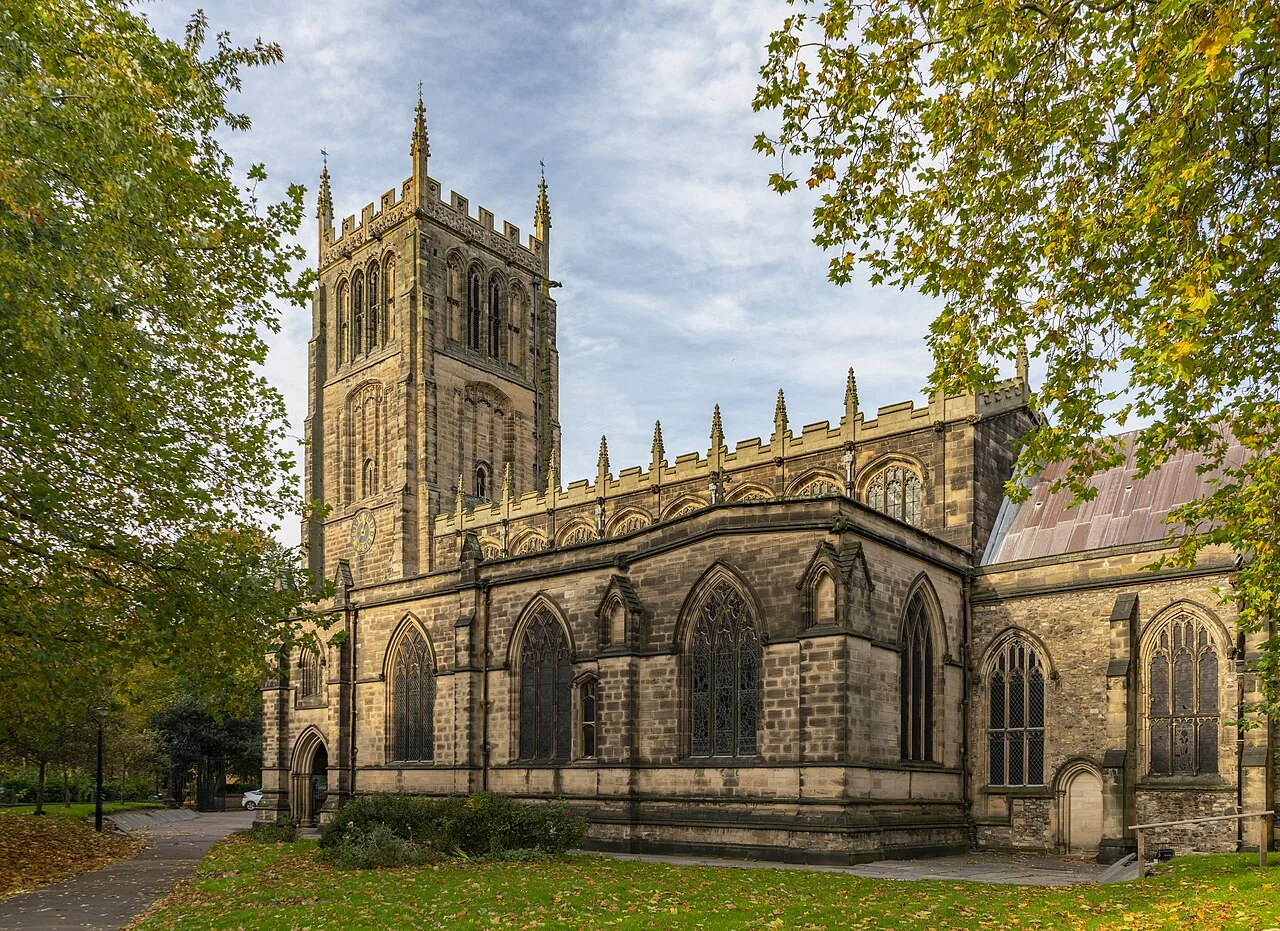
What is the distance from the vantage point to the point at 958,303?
1138 cm

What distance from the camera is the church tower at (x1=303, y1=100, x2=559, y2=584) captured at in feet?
155

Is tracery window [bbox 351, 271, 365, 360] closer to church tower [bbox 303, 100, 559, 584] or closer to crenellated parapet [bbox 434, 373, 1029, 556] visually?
church tower [bbox 303, 100, 559, 584]

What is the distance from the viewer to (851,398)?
101 ft

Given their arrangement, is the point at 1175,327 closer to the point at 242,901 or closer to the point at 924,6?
the point at 924,6

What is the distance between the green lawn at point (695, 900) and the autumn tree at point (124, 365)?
138 inches

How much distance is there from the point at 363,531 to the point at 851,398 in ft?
87.8

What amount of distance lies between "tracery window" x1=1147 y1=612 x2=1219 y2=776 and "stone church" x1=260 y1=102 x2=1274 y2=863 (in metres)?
0.05

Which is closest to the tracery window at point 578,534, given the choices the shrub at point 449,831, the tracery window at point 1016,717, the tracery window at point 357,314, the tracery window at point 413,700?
the tracery window at point 413,700

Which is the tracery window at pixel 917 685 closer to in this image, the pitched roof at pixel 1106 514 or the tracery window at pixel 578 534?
the pitched roof at pixel 1106 514

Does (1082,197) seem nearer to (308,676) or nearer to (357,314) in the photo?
(308,676)

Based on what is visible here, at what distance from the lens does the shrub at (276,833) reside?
2680cm

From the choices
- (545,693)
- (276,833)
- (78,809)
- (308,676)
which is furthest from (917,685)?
(78,809)

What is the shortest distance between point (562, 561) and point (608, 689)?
3730mm

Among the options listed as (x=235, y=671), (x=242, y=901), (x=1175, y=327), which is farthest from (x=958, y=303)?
(x=242, y=901)
